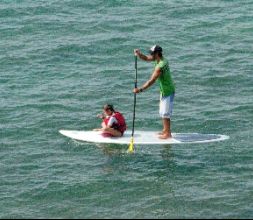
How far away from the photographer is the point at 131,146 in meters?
19.2

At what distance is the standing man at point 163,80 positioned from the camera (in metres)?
18.4

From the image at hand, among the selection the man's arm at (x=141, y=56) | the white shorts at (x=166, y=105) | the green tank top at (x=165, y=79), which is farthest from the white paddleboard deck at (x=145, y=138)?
the man's arm at (x=141, y=56)

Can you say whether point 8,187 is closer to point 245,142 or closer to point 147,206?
point 147,206

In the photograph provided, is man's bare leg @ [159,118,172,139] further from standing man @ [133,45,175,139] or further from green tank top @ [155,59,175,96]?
green tank top @ [155,59,175,96]

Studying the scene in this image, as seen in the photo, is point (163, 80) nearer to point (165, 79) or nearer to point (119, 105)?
point (165, 79)

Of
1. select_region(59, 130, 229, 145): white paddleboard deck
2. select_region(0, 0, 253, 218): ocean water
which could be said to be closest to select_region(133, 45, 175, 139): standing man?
select_region(59, 130, 229, 145): white paddleboard deck

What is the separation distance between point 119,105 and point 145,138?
3.61 meters

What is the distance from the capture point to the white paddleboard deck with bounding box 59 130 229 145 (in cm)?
1939

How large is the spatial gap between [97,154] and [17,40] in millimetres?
13095

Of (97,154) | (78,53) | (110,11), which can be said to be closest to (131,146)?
(97,154)

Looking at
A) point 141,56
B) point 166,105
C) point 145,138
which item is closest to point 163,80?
point 166,105

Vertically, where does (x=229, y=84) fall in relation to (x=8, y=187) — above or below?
above

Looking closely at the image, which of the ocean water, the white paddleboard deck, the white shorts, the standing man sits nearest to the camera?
the ocean water

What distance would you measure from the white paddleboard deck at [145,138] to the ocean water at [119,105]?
222 mm
